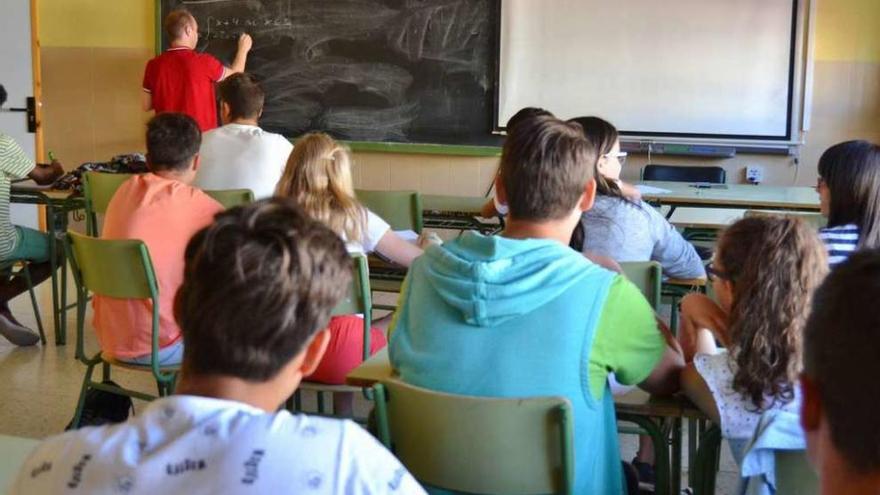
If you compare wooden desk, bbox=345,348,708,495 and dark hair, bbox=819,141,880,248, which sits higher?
dark hair, bbox=819,141,880,248

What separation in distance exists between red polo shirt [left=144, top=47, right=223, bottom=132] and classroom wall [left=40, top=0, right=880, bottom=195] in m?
1.31

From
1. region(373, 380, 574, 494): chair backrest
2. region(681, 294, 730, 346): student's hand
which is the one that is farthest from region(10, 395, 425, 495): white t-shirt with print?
region(681, 294, 730, 346): student's hand

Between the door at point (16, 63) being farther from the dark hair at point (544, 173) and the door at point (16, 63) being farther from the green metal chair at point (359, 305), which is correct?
the dark hair at point (544, 173)

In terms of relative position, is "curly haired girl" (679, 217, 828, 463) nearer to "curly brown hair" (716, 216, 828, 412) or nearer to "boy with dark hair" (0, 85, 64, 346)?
"curly brown hair" (716, 216, 828, 412)

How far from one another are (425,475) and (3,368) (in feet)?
11.0

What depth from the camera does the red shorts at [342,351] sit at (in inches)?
118

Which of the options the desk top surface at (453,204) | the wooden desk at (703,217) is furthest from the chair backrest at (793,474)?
the desk top surface at (453,204)

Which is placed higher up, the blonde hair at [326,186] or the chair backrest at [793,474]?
the blonde hair at [326,186]

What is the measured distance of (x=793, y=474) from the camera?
1.82m

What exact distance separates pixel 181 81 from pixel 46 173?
135cm

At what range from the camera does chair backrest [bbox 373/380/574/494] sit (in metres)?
1.67

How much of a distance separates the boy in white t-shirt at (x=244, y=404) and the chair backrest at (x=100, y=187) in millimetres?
3647

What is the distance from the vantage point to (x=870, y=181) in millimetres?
2883

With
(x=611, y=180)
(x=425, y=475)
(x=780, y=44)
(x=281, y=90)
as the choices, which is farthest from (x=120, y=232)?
(x=780, y=44)
